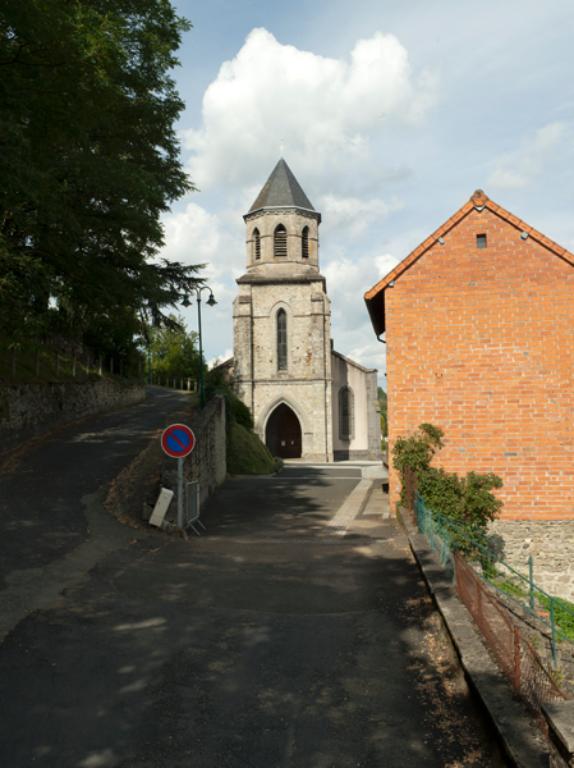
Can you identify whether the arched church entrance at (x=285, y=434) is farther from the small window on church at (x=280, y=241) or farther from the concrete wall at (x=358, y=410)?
the small window on church at (x=280, y=241)

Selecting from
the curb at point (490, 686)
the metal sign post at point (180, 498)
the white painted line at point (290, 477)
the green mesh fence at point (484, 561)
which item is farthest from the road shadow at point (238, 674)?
the white painted line at point (290, 477)

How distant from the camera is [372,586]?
28.1 ft

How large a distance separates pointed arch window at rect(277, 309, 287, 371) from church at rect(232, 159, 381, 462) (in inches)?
2.7

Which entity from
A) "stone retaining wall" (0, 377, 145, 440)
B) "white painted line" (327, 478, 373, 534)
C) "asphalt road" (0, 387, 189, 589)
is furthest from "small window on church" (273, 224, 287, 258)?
"white painted line" (327, 478, 373, 534)

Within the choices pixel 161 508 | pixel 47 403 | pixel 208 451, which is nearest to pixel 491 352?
pixel 161 508

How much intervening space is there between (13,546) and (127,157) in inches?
522

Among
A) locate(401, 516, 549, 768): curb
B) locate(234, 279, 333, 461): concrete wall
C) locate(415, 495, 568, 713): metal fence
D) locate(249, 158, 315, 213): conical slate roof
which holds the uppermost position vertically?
locate(249, 158, 315, 213): conical slate roof

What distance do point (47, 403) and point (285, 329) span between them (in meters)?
23.4

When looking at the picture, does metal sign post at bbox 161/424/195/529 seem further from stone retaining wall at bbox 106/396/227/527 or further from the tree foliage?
the tree foliage

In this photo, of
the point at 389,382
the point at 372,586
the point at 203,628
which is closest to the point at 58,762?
the point at 203,628

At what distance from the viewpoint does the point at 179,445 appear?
1245 centimetres

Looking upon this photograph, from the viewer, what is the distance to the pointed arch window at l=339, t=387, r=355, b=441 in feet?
144

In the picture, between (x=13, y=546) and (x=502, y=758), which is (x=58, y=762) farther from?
(x=13, y=546)

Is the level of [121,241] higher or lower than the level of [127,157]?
lower
